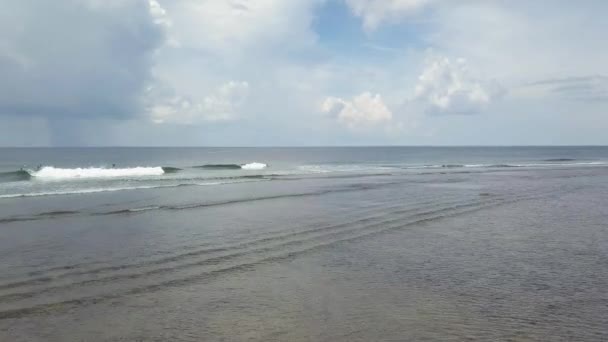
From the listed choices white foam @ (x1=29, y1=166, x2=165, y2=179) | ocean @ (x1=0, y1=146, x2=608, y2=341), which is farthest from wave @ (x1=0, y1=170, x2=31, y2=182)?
ocean @ (x1=0, y1=146, x2=608, y2=341)

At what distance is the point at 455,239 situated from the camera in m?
14.2

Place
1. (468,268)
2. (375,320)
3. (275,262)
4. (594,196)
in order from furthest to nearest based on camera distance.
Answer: (594,196) → (275,262) → (468,268) → (375,320)

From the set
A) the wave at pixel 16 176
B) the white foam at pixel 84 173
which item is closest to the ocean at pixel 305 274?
the wave at pixel 16 176

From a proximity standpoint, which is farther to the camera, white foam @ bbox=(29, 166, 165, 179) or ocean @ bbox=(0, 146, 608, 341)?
white foam @ bbox=(29, 166, 165, 179)

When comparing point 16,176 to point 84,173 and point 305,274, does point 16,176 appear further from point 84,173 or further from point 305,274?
point 305,274

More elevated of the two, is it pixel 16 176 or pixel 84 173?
pixel 84 173

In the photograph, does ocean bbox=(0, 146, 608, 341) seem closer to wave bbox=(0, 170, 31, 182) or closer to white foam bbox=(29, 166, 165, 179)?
wave bbox=(0, 170, 31, 182)

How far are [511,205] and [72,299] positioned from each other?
66.9ft

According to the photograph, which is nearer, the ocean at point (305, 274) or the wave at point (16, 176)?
the ocean at point (305, 274)

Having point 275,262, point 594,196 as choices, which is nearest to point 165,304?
point 275,262

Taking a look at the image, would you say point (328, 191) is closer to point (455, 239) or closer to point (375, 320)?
point (455, 239)

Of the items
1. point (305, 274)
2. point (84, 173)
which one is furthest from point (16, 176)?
point (305, 274)

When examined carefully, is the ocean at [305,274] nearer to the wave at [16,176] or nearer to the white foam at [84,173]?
the wave at [16,176]

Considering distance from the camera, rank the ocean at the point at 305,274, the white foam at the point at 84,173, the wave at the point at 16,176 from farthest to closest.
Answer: the white foam at the point at 84,173 → the wave at the point at 16,176 → the ocean at the point at 305,274
